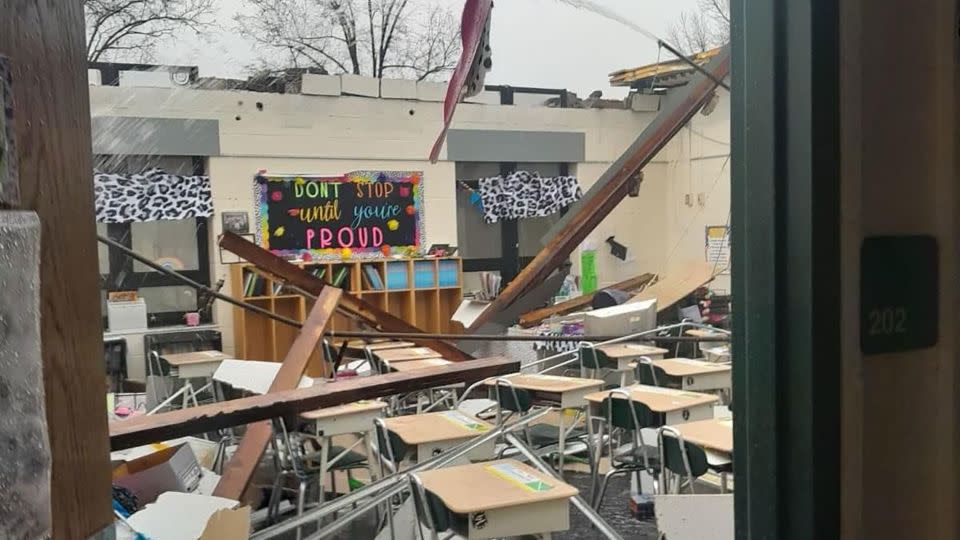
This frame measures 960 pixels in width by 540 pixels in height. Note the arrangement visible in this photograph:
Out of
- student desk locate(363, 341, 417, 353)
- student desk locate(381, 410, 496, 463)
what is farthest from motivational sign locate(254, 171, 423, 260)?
student desk locate(381, 410, 496, 463)

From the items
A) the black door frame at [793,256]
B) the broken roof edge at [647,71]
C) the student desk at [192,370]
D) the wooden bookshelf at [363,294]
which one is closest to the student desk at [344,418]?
the student desk at [192,370]

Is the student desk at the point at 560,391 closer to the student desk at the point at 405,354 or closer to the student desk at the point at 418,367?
the student desk at the point at 418,367

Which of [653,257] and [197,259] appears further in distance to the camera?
[653,257]

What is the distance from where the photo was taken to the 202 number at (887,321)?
0.71 m

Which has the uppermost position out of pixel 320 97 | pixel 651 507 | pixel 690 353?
pixel 320 97

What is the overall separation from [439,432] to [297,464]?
90 cm

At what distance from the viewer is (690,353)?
4.95m

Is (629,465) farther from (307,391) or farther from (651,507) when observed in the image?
(307,391)

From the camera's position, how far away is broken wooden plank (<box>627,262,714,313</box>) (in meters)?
5.84

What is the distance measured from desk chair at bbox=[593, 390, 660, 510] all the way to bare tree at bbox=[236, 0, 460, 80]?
263 centimetres

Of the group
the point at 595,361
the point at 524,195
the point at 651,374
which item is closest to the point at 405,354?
the point at 595,361

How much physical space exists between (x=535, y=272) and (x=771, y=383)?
5365mm

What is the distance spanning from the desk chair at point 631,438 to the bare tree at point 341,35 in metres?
2.63

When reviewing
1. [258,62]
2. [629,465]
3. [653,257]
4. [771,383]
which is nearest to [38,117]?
[771,383]
